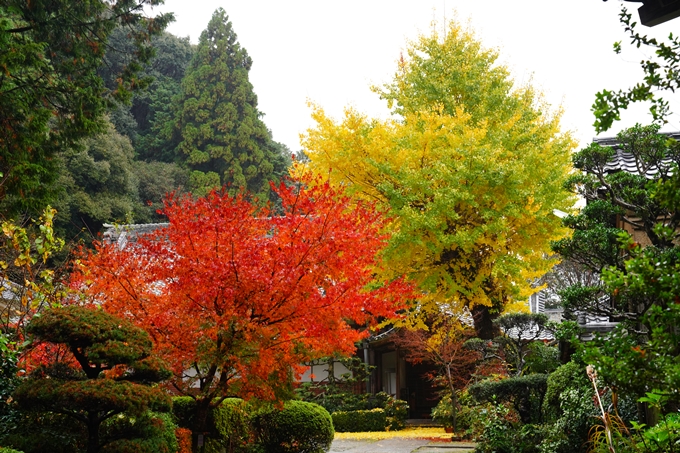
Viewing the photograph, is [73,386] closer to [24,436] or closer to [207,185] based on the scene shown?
[24,436]

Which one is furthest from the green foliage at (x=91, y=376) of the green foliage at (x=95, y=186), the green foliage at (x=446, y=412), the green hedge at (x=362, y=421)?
the green foliage at (x=95, y=186)

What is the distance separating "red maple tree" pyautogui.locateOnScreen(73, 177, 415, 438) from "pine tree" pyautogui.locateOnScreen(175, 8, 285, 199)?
82.6 feet

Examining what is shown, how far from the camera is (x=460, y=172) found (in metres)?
14.5

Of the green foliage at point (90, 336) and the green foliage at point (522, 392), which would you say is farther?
the green foliage at point (522, 392)

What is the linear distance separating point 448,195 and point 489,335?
16.2ft

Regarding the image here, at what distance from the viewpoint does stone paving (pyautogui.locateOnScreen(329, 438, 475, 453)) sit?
1393 centimetres

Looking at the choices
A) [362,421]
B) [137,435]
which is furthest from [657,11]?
[362,421]

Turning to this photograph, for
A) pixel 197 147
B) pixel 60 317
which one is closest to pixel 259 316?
pixel 60 317

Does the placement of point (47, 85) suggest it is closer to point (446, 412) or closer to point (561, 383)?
point (561, 383)

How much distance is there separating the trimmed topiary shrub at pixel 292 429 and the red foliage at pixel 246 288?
9.71 feet

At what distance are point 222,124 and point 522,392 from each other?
29376mm

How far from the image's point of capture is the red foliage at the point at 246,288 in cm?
930

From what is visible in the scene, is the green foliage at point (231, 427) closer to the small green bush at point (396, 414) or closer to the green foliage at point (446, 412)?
the green foliage at point (446, 412)

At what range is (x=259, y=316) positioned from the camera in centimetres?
950
